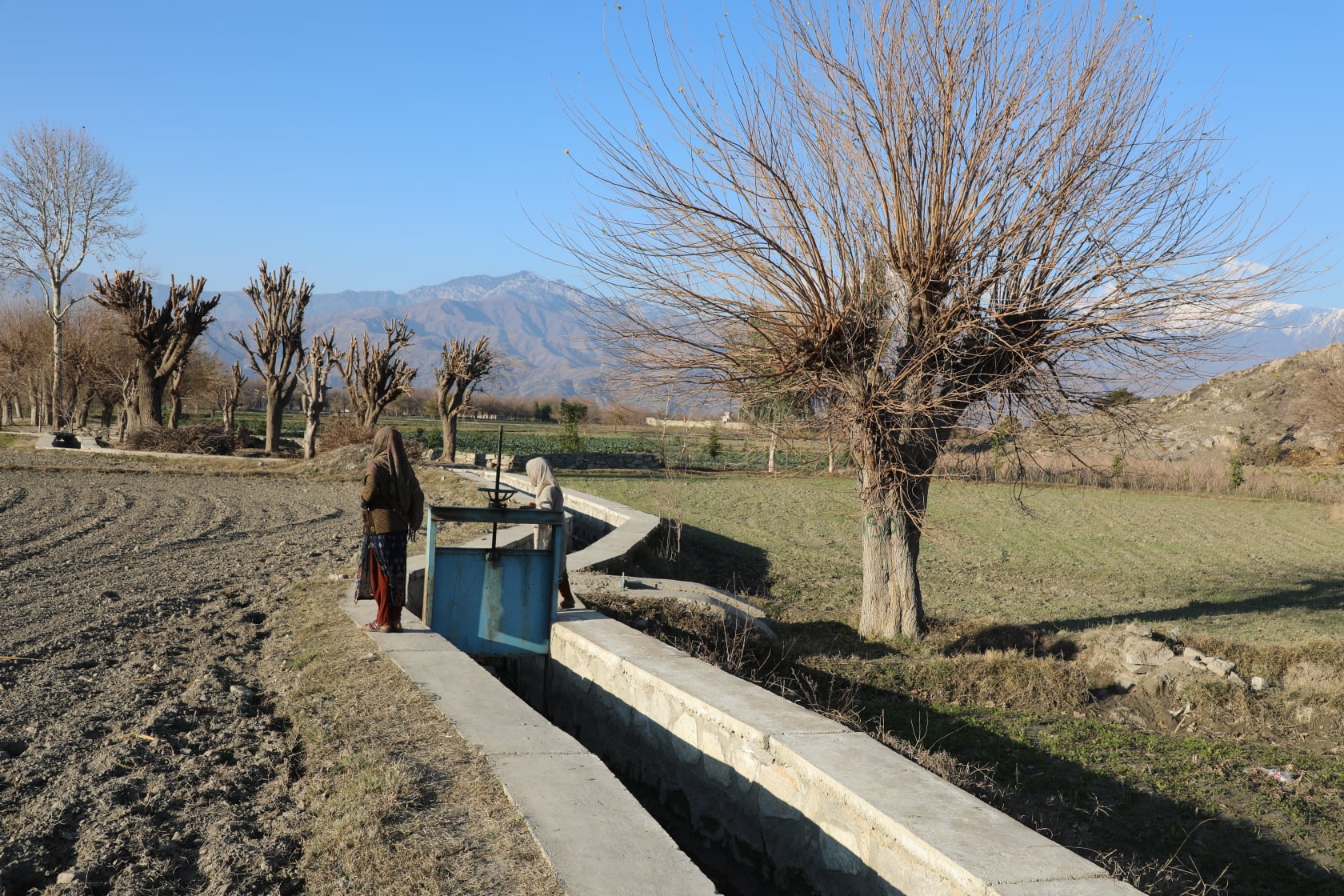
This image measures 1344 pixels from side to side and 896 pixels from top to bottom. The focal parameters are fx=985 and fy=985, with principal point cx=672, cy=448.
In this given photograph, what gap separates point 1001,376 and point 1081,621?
14.4 ft

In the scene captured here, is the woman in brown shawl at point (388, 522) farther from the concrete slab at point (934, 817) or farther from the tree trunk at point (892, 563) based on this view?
the tree trunk at point (892, 563)

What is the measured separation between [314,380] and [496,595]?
2753cm

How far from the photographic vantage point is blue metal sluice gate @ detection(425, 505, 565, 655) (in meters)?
7.54

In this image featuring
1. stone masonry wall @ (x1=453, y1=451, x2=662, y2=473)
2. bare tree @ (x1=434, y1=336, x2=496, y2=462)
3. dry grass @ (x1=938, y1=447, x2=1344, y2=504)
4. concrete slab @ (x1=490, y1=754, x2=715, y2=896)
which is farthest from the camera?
bare tree @ (x1=434, y1=336, x2=496, y2=462)

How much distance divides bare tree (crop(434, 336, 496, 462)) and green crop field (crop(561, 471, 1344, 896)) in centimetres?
1671

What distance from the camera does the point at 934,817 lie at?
3746mm

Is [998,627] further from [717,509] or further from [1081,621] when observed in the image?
[717,509]

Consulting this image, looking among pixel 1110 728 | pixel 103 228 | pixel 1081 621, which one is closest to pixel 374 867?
pixel 1110 728

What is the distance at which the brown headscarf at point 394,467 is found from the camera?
729 centimetres

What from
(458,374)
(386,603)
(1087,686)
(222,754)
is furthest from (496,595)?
(458,374)

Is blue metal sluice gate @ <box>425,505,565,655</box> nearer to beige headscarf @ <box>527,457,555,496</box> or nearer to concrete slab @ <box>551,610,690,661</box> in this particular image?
concrete slab @ <box>551,610,690,661</box>

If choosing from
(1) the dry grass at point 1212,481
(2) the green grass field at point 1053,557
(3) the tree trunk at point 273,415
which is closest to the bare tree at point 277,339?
(3) the tree trunk at point 273,415

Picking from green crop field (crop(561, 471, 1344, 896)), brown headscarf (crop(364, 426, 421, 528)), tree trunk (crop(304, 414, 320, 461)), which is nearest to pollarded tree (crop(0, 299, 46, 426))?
tree trunk (crop(304, 414, 320, 461))

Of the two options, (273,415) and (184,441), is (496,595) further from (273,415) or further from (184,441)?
(273,415)
